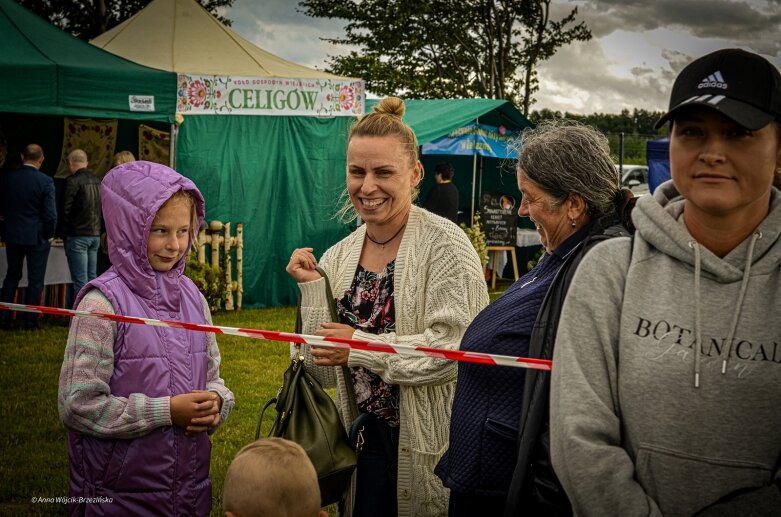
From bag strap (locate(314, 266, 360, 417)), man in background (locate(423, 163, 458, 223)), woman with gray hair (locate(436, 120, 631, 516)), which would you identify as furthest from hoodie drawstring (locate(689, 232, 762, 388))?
man in background (locate(423, 163, 458, 223))

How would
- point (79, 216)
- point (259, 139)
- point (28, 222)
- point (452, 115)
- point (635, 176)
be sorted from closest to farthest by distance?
point (28, 222) → point (79, 216) → point (259, 139) → point (452, 115) → point (635, 176)

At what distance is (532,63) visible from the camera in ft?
96.2

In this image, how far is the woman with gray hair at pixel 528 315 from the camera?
2.29m

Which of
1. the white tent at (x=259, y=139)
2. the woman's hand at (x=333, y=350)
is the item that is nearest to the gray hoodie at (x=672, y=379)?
the woman's hand at (x=333, y=350)

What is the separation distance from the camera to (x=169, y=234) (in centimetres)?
295

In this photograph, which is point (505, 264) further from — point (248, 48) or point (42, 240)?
point (42, 240)

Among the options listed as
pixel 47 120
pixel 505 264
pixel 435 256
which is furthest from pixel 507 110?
pixel 435 256

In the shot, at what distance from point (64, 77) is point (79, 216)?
77.9 inches

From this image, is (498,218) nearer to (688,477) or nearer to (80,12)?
(688,477)

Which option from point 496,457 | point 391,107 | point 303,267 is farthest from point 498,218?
point 496,457

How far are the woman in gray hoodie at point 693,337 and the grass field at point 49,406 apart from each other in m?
3.47

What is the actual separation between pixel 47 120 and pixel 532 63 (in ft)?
66.8

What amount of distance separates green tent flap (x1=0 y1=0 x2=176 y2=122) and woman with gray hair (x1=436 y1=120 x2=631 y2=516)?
8030 mm

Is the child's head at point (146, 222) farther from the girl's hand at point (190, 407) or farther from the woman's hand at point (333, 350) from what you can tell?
the woman's hand at point (333, 350)
